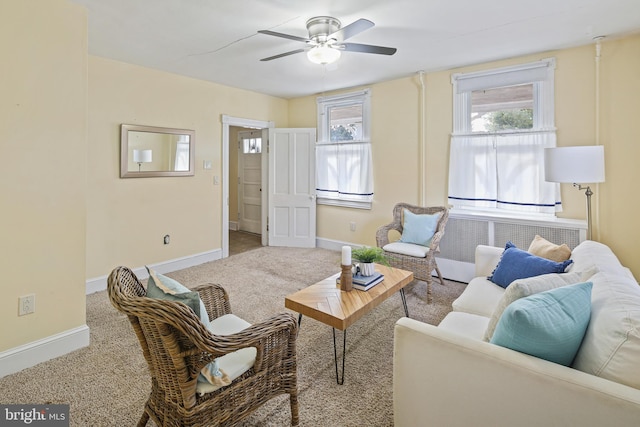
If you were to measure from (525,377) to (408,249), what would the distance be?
2.44 metres

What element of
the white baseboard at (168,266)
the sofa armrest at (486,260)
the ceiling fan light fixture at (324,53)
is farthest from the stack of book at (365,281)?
the white baseboard at (168,266)

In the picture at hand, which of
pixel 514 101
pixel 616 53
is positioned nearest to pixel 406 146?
pixel 514 101

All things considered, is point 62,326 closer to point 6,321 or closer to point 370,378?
point 6,321

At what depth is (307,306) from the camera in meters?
2.06

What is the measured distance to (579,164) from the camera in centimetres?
270

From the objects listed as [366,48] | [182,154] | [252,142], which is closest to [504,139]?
[366,48]

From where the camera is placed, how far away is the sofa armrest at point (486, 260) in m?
2.71

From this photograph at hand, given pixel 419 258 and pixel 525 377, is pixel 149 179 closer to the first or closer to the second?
pixel 419 258

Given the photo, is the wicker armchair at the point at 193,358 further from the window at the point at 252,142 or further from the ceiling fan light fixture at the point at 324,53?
the window at the point at 252,142

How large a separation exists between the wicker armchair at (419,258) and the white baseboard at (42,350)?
2.82 metres

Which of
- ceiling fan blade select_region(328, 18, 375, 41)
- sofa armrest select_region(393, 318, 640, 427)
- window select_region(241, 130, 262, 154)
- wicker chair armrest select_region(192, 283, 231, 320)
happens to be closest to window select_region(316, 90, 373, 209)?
window select_region(241, 130, 262, 154)

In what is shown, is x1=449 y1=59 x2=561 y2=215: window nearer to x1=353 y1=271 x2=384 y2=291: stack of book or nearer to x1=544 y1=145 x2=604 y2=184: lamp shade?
x1=544 y1=145 x2=604 y2=184: lamp shade

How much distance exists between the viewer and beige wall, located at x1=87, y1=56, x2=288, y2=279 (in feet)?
11.6

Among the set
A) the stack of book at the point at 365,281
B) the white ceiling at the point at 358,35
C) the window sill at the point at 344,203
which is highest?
the white ceiling at the point at 358,35
